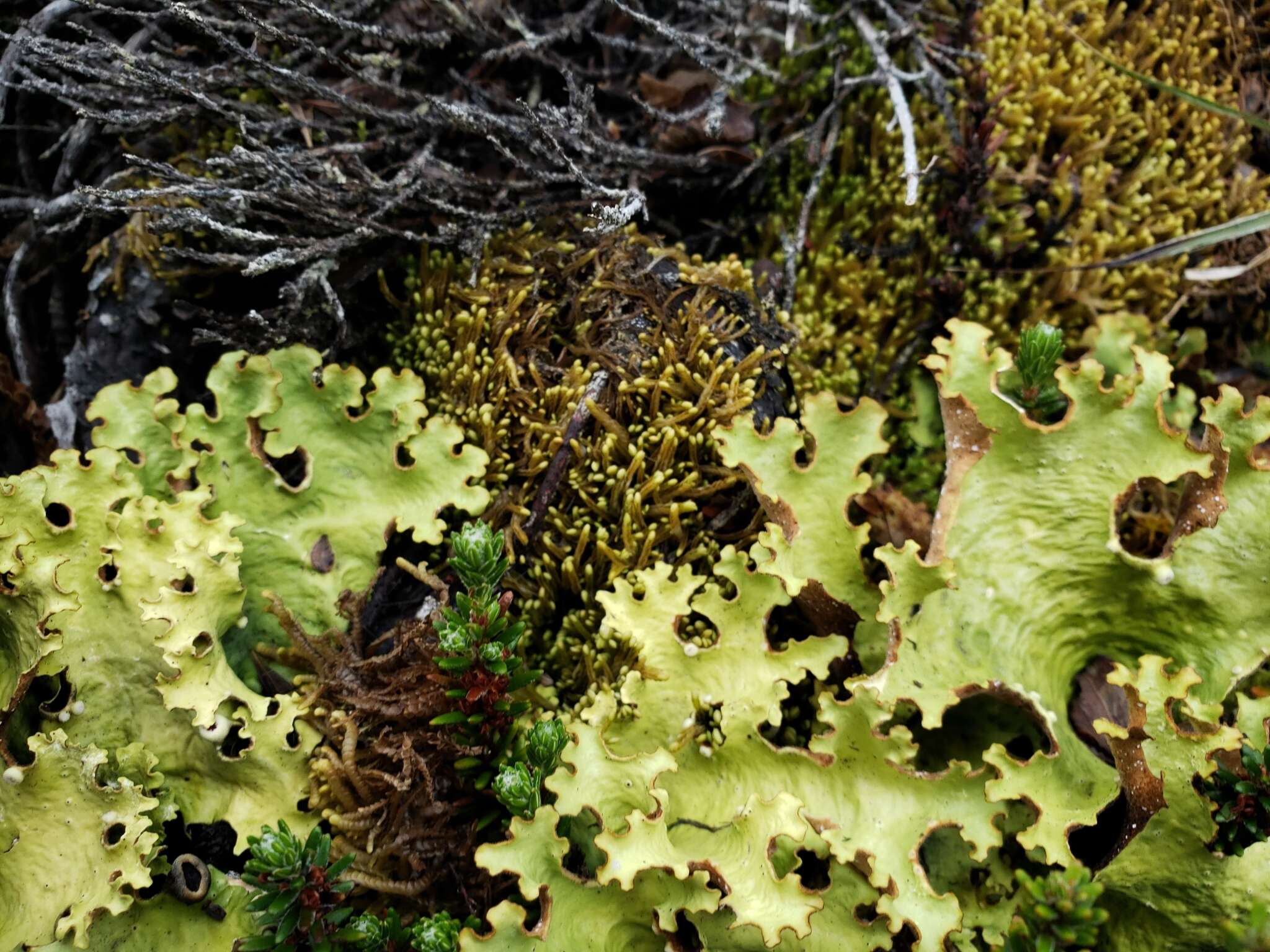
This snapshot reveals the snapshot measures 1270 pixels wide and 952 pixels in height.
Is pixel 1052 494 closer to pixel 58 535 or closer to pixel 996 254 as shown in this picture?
pixel 996 254

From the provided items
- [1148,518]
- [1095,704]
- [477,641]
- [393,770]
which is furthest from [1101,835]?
[393,770]

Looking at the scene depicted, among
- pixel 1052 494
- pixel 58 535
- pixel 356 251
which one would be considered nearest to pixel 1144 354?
pixel 1052 494

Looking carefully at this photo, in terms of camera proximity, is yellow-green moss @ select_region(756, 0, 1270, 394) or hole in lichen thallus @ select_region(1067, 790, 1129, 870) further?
yellow-green moss @ select_region(756, 0, 1270, 394)

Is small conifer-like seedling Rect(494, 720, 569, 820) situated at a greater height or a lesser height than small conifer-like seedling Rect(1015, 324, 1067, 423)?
lesser

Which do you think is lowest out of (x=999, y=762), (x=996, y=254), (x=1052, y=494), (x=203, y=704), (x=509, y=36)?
(x=203, y=704)

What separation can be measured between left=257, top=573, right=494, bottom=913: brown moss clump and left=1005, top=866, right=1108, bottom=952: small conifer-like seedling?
3.38 ft

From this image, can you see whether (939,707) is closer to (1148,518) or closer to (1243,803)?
(1243,803)

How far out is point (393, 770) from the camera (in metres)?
1.90

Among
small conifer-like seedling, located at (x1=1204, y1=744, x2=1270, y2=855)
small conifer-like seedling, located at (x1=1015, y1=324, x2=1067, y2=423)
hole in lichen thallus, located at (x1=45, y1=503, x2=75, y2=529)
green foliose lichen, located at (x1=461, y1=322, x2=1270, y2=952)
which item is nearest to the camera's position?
small conifer-like seedling, located at (x1=1204, y1=744, x2=1270, y2=855)

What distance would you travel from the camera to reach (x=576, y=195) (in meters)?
2.60

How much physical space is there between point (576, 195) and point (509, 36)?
662 millimetres

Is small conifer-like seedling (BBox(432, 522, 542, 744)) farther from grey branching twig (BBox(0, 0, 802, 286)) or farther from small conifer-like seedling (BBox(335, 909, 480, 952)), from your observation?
grey branching twig (BBox(0, 0, 802, 286))

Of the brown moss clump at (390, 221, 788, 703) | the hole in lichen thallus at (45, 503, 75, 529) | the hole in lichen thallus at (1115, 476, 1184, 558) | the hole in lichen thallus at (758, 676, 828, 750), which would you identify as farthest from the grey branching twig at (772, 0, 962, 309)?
the hole in lichen thallus at (45, 503, 75, 529)

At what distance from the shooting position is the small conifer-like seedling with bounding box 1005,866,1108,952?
1.35 metres
